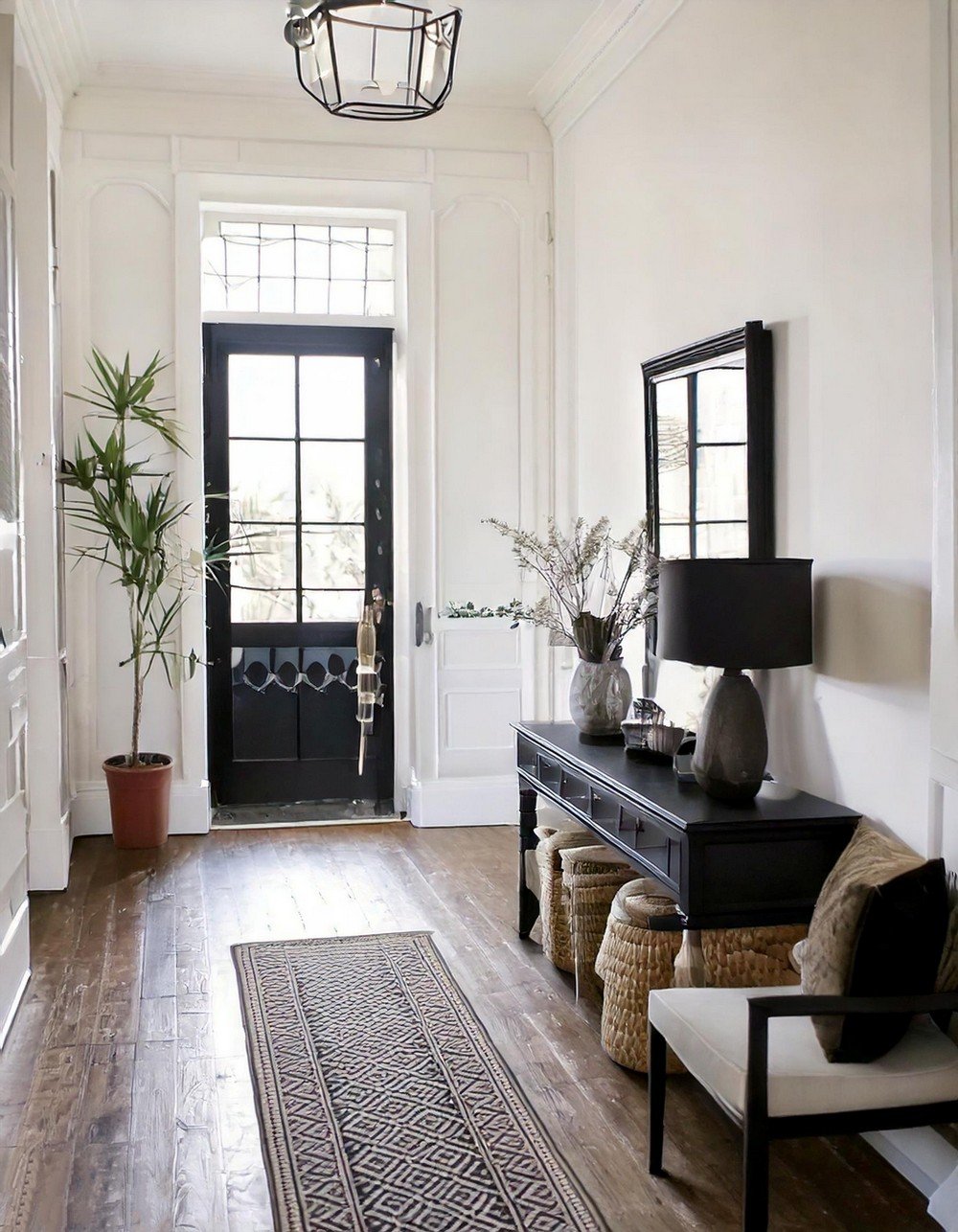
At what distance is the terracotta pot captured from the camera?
17.6ft

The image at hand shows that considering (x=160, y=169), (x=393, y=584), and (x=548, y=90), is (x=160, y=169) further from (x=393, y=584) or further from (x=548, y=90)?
(x=393, y=584)

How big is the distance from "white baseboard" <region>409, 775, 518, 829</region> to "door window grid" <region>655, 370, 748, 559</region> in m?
2.12

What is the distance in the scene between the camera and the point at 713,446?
12.5ft

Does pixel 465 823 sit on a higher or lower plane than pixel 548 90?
lower

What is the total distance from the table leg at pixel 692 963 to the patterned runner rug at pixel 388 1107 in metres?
0.50

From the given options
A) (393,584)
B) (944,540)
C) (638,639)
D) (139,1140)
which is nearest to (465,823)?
(393,584)

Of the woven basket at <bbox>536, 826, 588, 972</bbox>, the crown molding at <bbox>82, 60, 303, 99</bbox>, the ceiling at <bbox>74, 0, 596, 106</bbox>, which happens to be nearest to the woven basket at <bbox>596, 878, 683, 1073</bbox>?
the woven basket at <bbox>536, 826, 588, 972</bbox>

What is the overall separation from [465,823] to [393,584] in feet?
4.23

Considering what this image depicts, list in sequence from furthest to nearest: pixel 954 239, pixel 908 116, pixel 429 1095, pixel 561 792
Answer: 1. pixel 561 792
2. pixel 429 1095
3. pixel 908 116
4. pixel 954 239

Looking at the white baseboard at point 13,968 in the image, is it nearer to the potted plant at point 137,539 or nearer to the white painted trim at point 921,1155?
the potted plant at point 137,539

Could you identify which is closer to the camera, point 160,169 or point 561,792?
point 561,792

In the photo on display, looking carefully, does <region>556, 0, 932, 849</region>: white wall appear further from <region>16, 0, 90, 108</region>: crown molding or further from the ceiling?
<region>16, 0, 90, 108</region>: crown molding

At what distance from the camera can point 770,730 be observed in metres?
3.47

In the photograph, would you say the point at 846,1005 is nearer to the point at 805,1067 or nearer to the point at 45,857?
the point at 805,1067
